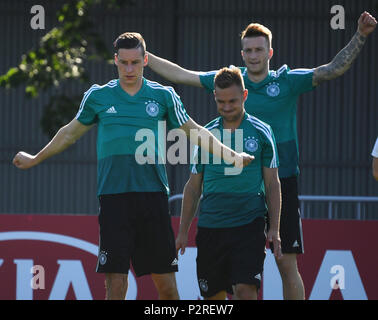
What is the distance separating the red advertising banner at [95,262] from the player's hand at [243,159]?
2980 mm

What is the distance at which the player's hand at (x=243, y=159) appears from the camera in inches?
230

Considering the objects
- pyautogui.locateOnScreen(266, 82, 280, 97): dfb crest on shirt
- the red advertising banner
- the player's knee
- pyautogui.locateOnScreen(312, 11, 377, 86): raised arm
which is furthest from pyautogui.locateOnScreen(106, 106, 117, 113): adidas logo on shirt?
the red advertising banner

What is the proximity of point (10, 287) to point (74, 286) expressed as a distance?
638 mm

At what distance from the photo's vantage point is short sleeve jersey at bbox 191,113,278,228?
626cm

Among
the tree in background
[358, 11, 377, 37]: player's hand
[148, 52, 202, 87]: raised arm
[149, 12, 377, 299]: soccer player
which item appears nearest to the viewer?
[358, 11, 377, 37]: player's hand

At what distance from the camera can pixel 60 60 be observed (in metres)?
14.1

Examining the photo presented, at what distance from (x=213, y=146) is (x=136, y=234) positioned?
860 mm

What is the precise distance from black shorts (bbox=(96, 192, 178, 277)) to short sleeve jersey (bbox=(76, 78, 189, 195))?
79 millimetres

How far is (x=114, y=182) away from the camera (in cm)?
618

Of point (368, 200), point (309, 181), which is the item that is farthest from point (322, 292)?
point (309, 181)

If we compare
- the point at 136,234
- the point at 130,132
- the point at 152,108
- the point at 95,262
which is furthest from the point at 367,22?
the point at 95,262

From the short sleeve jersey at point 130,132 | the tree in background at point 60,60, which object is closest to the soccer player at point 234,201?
the short sleeve jersey at point 130,132

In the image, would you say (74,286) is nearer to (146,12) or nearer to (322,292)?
(322,292)

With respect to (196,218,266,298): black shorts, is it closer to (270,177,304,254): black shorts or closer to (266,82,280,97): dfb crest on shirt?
(270,177,304,254): black shorts
